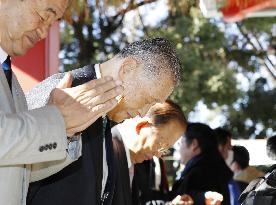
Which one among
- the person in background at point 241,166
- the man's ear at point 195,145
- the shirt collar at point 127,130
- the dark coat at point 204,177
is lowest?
the person in background at point 241,166

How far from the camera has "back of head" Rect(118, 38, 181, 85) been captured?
280 cm

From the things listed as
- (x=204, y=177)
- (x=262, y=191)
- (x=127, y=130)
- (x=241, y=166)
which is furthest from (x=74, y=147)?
(x=241, y=166)

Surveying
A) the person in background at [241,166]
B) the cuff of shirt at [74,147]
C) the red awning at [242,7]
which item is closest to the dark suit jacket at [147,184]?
the red awning at [242,7]

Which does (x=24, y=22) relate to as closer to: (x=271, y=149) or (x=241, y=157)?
(x=271, y=149)

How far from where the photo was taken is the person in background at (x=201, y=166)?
4934 millimetres

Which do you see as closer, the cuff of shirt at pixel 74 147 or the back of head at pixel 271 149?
the cuff of shirt at pixel 74 147

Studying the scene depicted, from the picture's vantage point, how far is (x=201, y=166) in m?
5.11

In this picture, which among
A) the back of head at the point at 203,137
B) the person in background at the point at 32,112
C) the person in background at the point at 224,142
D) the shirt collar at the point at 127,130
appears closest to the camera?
the person in background at the point at 32,112

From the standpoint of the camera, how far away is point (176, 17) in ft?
49.0

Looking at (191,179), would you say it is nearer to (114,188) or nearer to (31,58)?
(31,58)

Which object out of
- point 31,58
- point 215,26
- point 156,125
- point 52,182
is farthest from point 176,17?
point 52,182

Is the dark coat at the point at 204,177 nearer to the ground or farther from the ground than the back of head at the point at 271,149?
nearer to the ground

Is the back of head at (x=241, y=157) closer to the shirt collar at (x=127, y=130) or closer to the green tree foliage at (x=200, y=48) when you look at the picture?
the shirt collar at (x=127, y=130)

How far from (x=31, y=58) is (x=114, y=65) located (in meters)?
2.58
